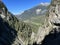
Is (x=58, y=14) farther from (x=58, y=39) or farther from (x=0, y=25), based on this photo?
(x=0, y=25)

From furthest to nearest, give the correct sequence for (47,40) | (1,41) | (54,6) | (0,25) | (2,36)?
(0,25) → (2,36) → (1,41) → (54,6) → (47,40)

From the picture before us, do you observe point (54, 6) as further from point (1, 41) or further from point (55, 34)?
point (1, 41)

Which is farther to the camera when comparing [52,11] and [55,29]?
[52,11]

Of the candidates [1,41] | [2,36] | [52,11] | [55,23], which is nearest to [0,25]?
[2,36]

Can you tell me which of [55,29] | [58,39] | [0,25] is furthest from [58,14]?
[0,25]

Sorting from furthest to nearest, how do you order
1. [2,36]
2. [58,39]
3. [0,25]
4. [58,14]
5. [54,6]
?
[0,25]
[2,36]
[54,6]
[58,14]
[58,39]

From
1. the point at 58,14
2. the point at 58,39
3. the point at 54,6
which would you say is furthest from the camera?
the point at 54,6

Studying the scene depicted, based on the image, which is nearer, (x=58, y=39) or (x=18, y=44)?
(x=58, y=39)

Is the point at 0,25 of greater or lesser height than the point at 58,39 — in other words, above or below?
above

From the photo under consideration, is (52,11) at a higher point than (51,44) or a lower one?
higher
